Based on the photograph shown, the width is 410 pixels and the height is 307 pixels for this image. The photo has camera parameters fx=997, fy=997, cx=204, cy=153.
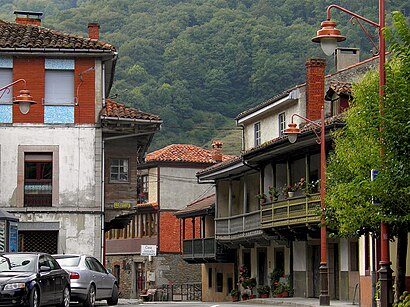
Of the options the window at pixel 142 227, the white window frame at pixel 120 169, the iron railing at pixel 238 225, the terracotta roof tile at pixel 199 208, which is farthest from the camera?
the window at pixel 142 227

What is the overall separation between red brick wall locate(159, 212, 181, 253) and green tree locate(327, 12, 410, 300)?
47.5 metres

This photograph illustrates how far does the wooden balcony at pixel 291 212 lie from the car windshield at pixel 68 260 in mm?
11531

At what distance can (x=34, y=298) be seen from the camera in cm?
2103

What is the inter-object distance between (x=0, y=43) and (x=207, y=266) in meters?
27.7

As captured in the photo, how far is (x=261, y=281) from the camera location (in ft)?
165

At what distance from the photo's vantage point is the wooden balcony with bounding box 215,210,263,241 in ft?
153

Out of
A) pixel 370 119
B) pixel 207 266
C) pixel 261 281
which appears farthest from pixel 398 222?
pixel 207 266

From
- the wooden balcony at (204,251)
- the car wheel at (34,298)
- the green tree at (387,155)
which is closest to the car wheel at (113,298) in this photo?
the green tree at (387,155)

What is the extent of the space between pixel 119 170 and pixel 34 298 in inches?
759

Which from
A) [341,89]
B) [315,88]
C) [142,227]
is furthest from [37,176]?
[142,227]

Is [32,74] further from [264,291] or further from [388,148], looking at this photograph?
[388,148]

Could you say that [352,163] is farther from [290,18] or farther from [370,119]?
[290,18]

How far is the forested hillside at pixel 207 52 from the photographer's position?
107 meters

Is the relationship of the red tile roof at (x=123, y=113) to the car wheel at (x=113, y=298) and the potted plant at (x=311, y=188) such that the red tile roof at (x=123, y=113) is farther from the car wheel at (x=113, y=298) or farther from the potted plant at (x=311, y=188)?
the car wheel at (x=113, y=298)
